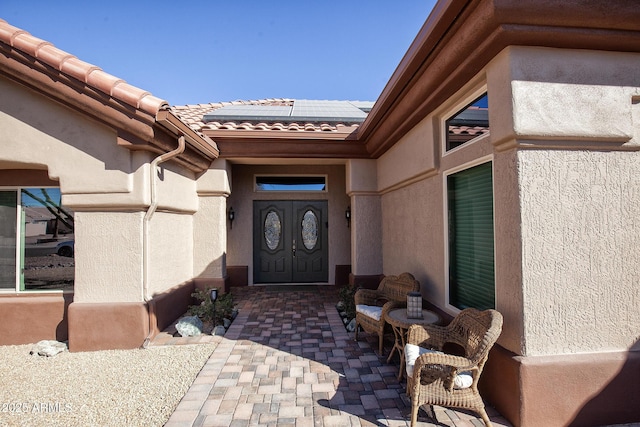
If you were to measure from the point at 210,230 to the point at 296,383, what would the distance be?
15.2ft

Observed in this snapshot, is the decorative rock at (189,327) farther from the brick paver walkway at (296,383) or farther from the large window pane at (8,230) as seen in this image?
the large window pane at (8,230)

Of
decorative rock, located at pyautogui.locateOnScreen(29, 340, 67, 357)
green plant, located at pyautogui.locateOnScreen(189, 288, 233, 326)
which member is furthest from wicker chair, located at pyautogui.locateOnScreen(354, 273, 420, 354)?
decorative rock, located at pyautogui.locateOnScreen(29, 340, 67, 357)

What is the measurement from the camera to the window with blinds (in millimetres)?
3855

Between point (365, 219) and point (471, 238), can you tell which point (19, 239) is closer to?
point (365, 219)

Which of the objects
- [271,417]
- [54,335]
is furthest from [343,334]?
[54,335]

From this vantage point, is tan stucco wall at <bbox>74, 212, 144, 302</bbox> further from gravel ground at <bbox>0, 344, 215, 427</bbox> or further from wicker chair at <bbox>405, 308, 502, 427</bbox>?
wicker chair at <bbox>405, 308, 502, 427</bbox>

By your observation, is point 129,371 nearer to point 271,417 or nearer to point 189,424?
point 189,424

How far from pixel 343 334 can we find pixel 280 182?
531cm

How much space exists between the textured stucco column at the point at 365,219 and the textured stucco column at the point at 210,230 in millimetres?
3035

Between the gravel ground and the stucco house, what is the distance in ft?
1.59

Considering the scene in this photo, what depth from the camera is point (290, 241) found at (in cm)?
974

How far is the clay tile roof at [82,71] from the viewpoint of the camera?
4664 millimetres

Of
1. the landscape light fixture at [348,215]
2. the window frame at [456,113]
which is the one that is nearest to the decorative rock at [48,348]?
the window frame at [456,113]

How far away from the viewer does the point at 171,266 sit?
21.0 feet
